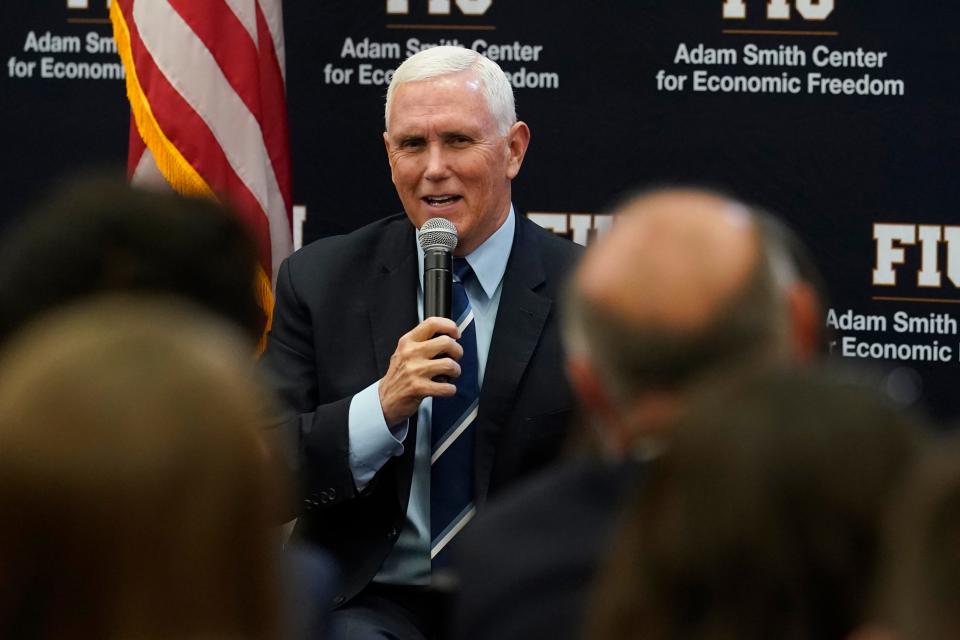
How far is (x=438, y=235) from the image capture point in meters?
3.08

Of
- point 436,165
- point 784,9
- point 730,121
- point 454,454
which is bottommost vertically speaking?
point 454,454

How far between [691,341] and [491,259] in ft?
6.09

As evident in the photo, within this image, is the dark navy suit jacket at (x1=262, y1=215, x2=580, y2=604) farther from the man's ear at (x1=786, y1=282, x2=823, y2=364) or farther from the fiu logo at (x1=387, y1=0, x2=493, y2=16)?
the man's ear at (x1=786, y1=282, x2=823, y2=364)

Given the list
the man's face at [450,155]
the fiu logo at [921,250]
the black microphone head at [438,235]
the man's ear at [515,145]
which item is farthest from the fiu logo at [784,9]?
the black microphone head at [438,235]

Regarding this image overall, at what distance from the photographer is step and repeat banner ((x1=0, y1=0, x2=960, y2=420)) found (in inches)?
162

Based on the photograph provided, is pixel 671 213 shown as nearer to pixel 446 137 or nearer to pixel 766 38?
pixel 446 137

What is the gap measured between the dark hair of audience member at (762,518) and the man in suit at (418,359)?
176cm

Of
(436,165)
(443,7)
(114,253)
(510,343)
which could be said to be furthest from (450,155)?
(114,253)

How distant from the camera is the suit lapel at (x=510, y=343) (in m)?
3.11

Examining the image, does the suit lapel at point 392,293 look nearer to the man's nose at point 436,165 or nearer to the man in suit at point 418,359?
the man in suit at point 418,359

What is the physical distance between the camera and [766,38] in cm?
418

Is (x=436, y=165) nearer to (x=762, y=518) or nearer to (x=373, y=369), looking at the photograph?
(x=373, y=369)

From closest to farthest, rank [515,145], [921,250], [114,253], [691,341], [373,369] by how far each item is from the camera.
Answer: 1. [691,341]
2. [114,253]
3. [373,369]
4. [515,145]
5. [921,250]

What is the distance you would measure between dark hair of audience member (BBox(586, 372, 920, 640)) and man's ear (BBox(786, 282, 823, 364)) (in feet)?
1.52
